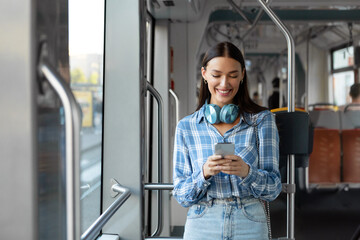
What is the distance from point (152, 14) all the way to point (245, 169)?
264 cm

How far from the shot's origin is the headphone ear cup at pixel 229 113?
1.64 meters

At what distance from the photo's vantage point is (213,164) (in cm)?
151

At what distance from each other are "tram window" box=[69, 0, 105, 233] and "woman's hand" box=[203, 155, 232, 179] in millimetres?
523

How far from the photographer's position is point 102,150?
2336mm

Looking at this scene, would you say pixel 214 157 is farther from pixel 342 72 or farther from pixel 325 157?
pixel 342 72

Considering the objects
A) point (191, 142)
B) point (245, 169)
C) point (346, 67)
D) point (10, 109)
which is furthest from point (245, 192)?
point (346, 67)

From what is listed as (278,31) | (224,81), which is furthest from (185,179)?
(278,31)

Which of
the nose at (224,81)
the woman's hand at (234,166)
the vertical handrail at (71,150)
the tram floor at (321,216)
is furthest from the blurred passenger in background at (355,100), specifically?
the vertical handrail at (71,150)

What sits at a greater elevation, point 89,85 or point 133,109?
point 89,85

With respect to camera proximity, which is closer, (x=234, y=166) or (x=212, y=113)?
(x=234, y=166)

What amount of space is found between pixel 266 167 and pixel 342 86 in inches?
224

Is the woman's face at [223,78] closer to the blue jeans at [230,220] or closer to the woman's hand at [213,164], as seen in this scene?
the woman's hand at [213,164]

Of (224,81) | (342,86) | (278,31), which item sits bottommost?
(224,81)

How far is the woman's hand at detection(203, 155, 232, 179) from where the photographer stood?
150 centimetres
